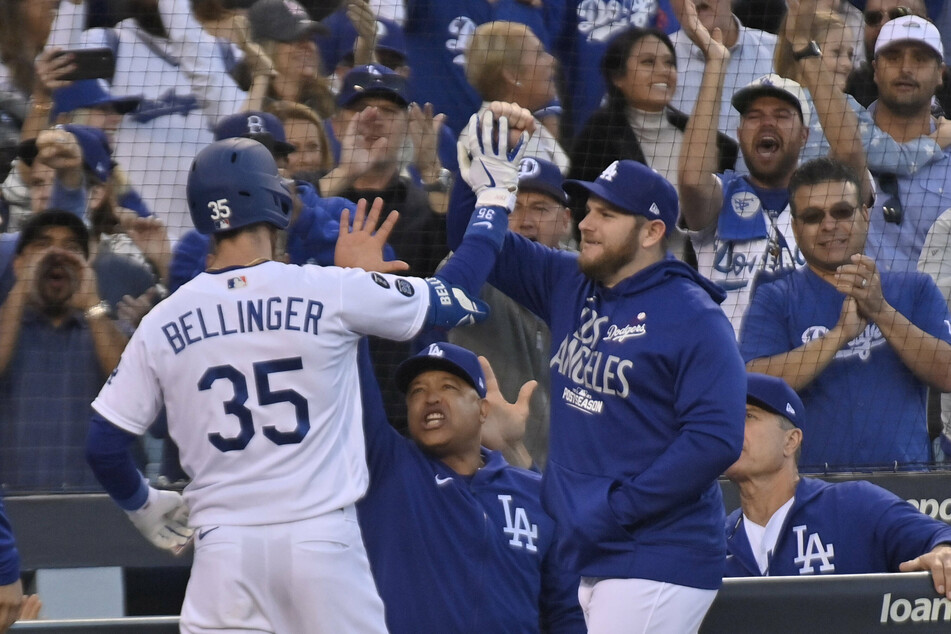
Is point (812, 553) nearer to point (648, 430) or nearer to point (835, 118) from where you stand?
point (648, 430)

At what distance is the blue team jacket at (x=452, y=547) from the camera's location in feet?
11.4

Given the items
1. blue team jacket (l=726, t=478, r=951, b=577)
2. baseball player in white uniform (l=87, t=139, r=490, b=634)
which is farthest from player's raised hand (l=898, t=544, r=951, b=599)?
baseball player in white uniform (l=87, t=139, r=490, b=634)

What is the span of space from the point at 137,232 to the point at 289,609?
7.33 ft

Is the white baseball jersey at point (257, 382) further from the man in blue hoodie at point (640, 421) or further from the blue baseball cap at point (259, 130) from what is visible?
the blue baseball cap at point (259, 130)

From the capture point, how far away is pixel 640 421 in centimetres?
315

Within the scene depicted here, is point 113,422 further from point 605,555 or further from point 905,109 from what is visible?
point 905,109

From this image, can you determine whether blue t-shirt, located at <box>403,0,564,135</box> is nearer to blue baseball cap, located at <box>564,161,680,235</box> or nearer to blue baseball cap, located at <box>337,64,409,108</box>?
blue baseball cap, located at <box>337,64,409,108</box>

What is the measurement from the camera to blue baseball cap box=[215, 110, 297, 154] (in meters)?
4.65

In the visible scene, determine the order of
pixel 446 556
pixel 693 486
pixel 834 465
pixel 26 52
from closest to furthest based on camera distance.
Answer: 1. pixel 693 486
2. pixel 446 556
3. pixel 834 465
4. pixel 26 52

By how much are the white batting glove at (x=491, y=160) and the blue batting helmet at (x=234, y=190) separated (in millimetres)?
513

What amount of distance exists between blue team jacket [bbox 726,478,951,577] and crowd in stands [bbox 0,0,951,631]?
101 centimetres

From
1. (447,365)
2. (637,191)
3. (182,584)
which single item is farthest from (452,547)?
(182,584)

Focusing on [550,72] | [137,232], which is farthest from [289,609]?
[550,72]

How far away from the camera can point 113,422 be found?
306 cm
